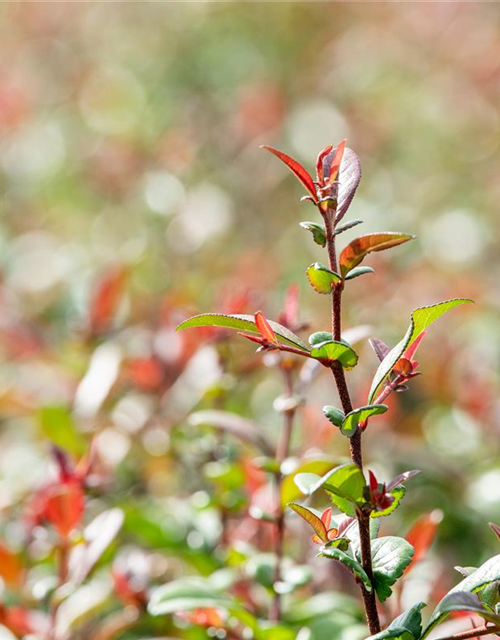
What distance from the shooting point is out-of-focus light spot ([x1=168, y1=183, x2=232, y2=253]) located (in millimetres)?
2775

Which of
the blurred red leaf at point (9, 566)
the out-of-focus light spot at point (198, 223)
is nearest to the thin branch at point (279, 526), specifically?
the blurred red leaf at point (9, 566)

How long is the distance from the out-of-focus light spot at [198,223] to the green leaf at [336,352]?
2097 mm

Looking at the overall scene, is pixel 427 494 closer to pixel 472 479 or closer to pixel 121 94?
pixel 472 479

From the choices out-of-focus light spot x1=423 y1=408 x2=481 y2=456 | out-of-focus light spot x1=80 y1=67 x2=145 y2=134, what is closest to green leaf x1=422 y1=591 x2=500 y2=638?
out-of-focus light spot x1=423 y1=408 x2=481 y2=456

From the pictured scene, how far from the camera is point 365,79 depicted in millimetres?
3830

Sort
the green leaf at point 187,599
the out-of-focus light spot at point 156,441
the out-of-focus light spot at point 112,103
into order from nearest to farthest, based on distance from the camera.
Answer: the green leaf at point 187,599 → the out-of-focus light spot at point 156,441 → the out-of-focus light spot at point 112,103

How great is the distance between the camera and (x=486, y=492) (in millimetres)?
1484

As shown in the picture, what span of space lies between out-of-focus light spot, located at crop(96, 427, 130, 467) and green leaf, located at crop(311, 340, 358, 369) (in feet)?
3.25

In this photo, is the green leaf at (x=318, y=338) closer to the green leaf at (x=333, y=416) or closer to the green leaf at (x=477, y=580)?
the green leaf at (x=333, y=416)

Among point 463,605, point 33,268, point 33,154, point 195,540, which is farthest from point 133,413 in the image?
point 33,154

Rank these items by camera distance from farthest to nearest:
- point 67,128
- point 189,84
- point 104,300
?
point 189,84 → point 67,128 → point 104,300

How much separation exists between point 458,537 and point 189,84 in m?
3.07

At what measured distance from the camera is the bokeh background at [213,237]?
1526mm

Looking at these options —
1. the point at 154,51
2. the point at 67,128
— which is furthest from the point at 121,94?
the point at 154,51
